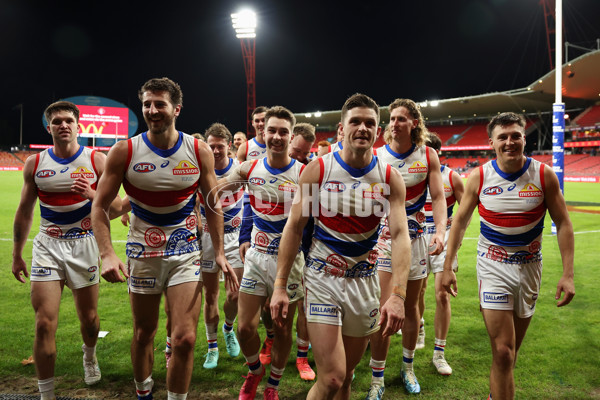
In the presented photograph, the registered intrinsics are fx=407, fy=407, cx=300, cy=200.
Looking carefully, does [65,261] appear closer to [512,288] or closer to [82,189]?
[82,189]

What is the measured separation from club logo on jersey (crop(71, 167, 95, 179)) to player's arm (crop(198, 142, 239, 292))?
4.54 ft

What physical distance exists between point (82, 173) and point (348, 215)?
2.78 metres

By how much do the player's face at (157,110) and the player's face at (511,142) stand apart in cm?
285

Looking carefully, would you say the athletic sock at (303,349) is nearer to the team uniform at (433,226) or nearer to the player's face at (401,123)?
the team uniform at (433,226)

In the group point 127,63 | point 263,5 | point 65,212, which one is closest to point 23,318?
point 65,212

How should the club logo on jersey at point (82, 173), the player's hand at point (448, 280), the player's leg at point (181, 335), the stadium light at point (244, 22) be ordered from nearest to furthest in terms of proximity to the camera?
the player's leg at point (181, 335) < the player's hand at point (448, 280) < the club logo on jersey at point (82, 173) < the stadium light at point (244, 22)

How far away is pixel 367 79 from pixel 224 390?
7127 centimetres

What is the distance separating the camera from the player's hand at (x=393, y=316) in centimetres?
266

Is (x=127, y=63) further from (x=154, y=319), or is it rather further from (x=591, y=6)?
(x=154, y=319)

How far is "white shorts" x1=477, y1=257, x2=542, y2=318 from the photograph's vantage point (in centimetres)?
335

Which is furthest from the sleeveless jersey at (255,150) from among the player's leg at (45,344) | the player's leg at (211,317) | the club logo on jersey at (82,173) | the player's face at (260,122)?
the player's leg at (45,344)

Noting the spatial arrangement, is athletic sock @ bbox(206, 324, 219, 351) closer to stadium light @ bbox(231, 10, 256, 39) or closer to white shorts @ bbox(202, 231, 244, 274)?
white shorts @ bbox(202, 231, 244, 274)

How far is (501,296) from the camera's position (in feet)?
11.0

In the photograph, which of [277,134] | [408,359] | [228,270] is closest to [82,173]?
[228,270]
